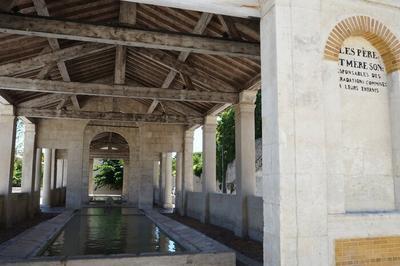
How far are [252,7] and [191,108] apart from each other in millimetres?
10642

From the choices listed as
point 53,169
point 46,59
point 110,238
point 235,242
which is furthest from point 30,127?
point 235,242

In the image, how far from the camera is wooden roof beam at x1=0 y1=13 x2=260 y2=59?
650cm

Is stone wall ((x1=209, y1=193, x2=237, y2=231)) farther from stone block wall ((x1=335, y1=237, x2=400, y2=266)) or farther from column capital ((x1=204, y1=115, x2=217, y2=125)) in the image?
stone block wall ((x1=335, y1=237, x2=400, y2=266))

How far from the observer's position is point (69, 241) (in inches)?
358

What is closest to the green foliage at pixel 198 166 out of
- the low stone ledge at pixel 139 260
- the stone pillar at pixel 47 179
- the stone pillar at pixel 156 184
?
the stone pillar at pixel 156 184

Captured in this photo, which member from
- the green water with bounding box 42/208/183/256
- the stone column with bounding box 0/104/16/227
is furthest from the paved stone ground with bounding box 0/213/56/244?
the green water with bounding box 42/208/183/256

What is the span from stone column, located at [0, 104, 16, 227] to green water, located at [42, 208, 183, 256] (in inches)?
85.2

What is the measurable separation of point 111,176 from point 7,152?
24831mm

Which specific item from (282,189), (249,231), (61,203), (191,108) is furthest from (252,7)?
(61,203)

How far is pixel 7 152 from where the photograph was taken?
12812mm

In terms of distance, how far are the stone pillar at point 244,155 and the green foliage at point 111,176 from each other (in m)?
27.7

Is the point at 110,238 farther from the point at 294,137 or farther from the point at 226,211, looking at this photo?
the point at 294,137

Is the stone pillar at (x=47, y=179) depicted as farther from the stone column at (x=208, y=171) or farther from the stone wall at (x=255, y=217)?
the stone wall at (x=255, y=217)

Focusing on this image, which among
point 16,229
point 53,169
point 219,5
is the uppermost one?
point 219,5
